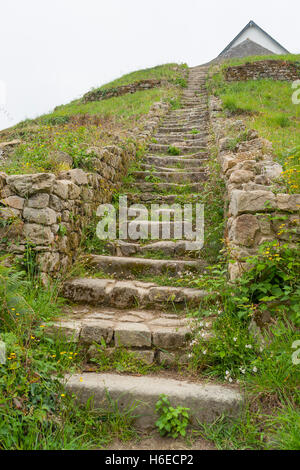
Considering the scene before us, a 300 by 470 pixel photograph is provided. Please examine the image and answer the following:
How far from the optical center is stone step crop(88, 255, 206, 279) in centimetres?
411

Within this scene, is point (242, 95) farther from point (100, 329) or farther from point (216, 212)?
point (100, 329)

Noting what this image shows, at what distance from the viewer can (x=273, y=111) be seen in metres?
9.82

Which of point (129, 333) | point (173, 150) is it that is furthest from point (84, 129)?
point (129, 333)

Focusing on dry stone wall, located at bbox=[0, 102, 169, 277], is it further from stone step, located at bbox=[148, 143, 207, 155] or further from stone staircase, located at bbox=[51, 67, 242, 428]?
stone step, located at bbox=[148, 143, 207, 155]

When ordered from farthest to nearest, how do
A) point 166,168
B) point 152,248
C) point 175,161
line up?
point 175,161, point 166,168, point 152,248

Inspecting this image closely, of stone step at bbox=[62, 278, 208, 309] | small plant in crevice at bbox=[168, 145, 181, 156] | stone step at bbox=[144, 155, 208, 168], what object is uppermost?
small plant in crevice at bbox=[168, 145, 181, 156]

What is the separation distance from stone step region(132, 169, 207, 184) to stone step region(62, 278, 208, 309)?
325cm

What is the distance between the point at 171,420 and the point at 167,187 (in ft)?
15.0

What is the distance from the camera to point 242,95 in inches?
469

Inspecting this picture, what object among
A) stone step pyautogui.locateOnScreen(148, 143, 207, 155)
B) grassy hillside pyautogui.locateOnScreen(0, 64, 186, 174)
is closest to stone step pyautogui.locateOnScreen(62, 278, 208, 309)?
grassy hillside pyautogui.locateOnScreen(0, 64, 186, 174)

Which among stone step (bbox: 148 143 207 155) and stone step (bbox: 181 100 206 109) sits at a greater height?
stone step (bbox: 181 100 206 109)

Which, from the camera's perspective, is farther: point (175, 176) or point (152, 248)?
point (175, 176)

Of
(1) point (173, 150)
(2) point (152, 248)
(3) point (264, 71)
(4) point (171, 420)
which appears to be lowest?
(4) point (171, 420)

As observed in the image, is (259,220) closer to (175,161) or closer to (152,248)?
(152,248)
